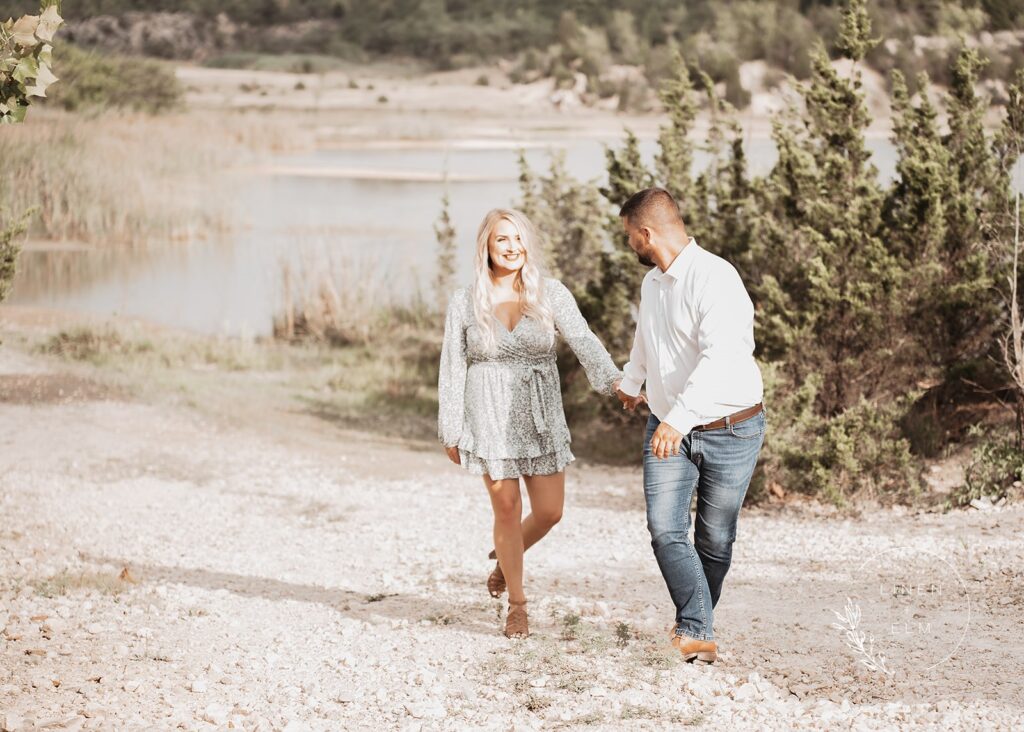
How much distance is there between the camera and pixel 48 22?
14.2 ft

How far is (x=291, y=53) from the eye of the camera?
47438 mm

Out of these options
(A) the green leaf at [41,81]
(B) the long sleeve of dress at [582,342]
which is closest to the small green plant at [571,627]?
(B) the long sleeve of dress at [582,342]

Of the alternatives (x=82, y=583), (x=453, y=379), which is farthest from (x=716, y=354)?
(x=82, y=583)

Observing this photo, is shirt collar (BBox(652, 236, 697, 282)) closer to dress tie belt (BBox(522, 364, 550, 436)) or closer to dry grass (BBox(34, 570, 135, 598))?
dress tie belt (BBox(522, 364, 550, 436))

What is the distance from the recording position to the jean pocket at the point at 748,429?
14.2 ft

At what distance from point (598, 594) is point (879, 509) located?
274 centimetres

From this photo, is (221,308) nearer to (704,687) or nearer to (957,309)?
(957,309)

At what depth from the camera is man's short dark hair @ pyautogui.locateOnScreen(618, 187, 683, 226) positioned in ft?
14.3

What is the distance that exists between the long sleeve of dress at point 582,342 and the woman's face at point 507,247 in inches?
7.9

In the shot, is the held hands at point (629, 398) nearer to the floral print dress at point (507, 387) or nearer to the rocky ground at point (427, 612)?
the floral print dress at point (507, 387)

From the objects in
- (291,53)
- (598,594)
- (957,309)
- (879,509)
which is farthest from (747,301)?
(291,53)

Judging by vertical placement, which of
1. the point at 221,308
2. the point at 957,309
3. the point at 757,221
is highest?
the point at 757,221

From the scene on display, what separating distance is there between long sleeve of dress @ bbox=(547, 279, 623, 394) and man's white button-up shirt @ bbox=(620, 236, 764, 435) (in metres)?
0.51

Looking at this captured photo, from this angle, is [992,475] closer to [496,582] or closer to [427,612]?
[496,582]
